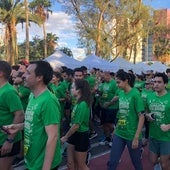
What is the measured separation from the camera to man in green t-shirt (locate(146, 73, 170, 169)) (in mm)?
5953

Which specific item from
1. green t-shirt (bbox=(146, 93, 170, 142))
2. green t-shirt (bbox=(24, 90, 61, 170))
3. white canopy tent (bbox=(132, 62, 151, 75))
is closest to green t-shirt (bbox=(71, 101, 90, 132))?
green t-shirt (bbox=(146, 93, 170, 142))

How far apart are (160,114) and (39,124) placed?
2.77 metres

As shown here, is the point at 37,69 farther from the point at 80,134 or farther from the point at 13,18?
the point at 13,18

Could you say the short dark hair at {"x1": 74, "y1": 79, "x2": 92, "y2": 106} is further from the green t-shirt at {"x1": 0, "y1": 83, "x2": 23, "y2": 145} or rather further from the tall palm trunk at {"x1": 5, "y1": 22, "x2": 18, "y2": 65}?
the tall palm trunk at {"x1": 5, "y1": 22, "x2": 18, "y2": 65}

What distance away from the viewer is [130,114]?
6230 millimetres

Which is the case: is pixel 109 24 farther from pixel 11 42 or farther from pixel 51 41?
pixel 51 41

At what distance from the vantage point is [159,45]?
209 feet

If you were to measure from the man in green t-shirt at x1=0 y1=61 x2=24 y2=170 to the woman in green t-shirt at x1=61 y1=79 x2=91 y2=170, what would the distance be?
3.07 ft

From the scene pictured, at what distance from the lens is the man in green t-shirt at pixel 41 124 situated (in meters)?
3.63

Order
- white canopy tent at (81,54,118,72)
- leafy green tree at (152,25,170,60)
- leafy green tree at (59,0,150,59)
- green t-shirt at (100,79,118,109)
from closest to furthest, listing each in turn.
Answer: green t-shirt at (100,79,118,109), white canopy tent at (81,54,118,72), leafy green tree at (59,0,150,59), leafy green tree at (152,25,170,60)

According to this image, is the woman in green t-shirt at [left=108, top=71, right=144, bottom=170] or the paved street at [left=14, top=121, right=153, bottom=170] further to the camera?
the paved street at [left=14, top=121, right=153, bottom=170]

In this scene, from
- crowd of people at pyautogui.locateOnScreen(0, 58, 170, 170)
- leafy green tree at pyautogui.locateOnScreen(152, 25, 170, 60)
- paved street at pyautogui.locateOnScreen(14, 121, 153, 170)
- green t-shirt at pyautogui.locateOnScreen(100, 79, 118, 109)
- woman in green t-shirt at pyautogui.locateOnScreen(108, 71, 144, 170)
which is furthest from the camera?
leafy green tree at pyautogui.locateOnScreen(152, 25, 170, 60)

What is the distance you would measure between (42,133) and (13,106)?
125 centimetres

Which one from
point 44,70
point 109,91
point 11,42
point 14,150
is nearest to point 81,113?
point 14,150
